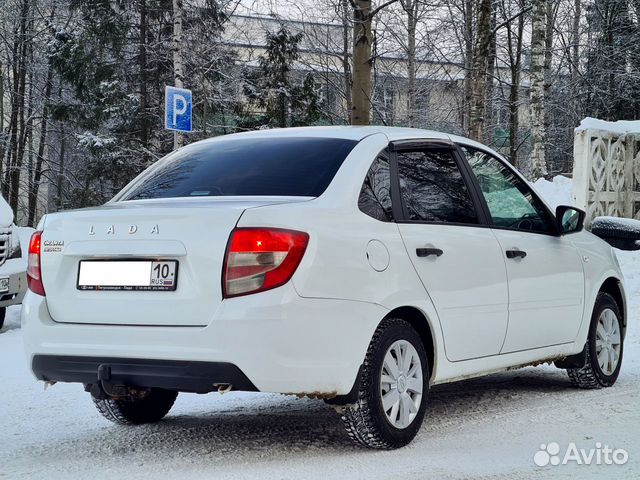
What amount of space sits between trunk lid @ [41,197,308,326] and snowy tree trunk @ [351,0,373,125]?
8649 mm

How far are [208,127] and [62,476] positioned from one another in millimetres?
25183

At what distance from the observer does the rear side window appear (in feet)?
15.7

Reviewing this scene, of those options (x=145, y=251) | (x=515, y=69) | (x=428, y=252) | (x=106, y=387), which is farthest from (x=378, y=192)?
(x=515, y=69)

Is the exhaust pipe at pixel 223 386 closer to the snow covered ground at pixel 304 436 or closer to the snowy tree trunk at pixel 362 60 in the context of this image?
the snow covered ground at pixel 304 436

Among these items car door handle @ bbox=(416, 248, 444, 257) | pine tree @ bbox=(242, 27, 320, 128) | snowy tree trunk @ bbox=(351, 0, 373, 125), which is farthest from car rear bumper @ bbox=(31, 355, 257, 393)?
pine tree @ bbox=(242, 27, 320, 128)

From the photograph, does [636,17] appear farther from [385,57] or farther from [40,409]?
[40,409]

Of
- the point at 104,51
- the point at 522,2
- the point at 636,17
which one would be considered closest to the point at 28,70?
the point at 104,51

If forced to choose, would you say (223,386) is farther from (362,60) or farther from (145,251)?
(362,60)

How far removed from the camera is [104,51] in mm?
27891

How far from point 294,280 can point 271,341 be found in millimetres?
288

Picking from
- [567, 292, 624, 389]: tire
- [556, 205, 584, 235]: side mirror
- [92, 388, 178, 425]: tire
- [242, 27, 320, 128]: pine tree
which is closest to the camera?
[92, 388, 178, 425]: tire

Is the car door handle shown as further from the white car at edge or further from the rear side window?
the white car at edge

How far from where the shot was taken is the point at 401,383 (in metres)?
4.84

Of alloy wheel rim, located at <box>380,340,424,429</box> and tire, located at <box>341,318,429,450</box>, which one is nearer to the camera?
tire, located at <box>341,318,429,450</box>
